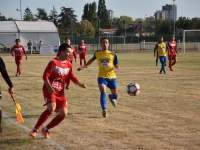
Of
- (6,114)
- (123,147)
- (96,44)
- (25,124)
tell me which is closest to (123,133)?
(123,147)

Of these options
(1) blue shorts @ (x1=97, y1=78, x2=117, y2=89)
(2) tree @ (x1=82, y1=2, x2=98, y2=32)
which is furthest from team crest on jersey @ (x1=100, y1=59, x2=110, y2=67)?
(2) tree @ (x1=82, y1=2, x2=98, y2=32)

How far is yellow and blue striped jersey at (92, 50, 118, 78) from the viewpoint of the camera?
9.62 meters

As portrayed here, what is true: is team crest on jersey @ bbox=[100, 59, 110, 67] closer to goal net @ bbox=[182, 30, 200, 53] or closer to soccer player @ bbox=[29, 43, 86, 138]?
soccer player @ bbox=[29, 43, 86, 138]

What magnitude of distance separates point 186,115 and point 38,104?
413cm

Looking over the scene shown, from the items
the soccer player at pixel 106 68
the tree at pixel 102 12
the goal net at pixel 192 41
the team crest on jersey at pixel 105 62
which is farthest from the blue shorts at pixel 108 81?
the tree at pixel 102 12

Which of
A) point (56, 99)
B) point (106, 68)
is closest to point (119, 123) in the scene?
point (106, 68)

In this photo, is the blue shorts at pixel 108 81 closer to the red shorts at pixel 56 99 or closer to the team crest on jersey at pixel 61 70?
the team crest on jersey at pixel 61 70

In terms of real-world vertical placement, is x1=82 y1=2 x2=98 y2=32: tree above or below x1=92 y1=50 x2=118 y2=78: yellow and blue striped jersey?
above

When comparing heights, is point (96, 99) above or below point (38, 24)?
below

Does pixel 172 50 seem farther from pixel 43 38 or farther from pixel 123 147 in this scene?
pixel 43 38

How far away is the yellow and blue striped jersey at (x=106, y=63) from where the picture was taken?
31.6 ft

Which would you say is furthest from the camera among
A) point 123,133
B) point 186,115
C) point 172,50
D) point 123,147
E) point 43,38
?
point 43,38

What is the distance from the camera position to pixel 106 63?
31.7 feet

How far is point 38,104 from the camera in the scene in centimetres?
1111
